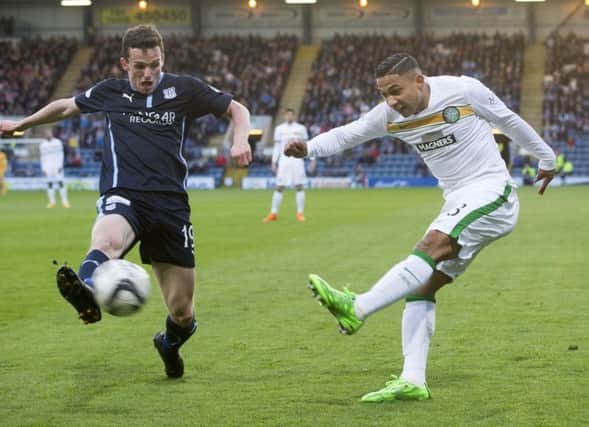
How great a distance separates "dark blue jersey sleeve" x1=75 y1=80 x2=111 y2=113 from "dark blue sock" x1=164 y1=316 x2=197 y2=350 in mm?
1467

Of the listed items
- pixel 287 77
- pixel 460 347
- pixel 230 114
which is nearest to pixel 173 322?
pixel 230 114

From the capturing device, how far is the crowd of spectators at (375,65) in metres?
52.4

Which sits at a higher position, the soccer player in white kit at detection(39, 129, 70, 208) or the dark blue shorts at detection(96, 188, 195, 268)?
the dark blue shorts at detection(96, 188, 195, 268)

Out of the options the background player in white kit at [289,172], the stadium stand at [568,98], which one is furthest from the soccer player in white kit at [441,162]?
the stadium stand at [568,98]

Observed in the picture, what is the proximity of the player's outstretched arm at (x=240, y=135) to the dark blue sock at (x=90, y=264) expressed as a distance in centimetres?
97

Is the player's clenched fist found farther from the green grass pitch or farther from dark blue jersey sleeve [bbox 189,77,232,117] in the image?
the green grass pitch

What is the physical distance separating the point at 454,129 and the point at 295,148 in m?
0.96

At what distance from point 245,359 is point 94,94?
2.16 m

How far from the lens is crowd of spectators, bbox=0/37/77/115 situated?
5519 cm

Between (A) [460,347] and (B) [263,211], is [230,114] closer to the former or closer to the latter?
(A) [460,347]

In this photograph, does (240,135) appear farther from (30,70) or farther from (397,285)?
(30,70)

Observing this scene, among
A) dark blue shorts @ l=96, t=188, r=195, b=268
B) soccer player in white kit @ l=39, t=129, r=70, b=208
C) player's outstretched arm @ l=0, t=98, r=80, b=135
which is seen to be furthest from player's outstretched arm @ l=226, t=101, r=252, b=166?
soccer player in white kit @ l=39, t=129, r=70, b=208

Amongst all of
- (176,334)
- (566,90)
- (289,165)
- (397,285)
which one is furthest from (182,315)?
(566,90)

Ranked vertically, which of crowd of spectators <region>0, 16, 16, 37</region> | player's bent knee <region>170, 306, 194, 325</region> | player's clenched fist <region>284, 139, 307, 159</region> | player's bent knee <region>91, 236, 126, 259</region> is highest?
crowd of spectators <region>0, 16, 16, 37</region>
